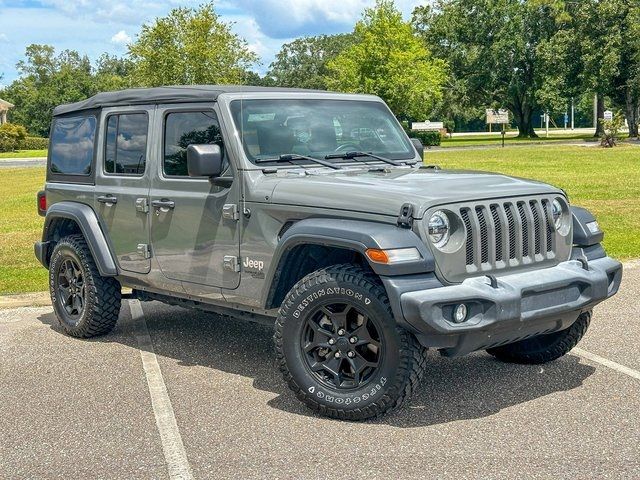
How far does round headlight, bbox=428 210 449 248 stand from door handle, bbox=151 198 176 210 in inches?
82.4

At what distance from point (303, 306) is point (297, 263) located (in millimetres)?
439

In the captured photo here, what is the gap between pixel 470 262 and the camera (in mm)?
5066

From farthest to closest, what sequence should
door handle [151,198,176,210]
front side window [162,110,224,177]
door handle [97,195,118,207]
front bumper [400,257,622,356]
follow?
door handle [97,195,118,207], door handle [151,198,176,210], front side window [162,110,224,177], front bumper [400,257,622,356]

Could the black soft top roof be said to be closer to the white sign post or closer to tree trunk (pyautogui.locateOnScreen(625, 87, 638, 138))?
the white sign post

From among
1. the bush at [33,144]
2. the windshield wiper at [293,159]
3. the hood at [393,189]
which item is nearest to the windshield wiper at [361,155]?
the windshield wiper at [293,159]

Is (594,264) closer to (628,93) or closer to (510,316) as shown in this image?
(510,316)

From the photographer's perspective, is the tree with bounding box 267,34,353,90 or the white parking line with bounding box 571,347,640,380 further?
the tree with bounding box 267,34,353,90

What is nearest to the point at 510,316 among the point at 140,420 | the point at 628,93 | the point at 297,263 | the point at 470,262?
the point at 470,262

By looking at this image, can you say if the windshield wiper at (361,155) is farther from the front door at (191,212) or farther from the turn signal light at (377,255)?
the turn signal light at (377,255)

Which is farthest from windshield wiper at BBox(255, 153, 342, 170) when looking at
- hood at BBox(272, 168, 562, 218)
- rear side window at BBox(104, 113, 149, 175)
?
rear side window at BBox(104, 113, 149, 175)

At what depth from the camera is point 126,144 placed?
6969 mm

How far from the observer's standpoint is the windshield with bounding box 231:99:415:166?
608 centimetres

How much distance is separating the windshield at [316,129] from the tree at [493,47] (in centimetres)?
6534

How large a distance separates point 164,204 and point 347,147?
132 cm
